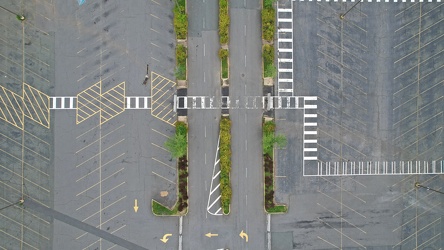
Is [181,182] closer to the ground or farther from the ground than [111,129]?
closer to the ground

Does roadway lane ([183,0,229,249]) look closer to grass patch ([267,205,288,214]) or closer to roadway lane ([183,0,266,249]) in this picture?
roadway lane ([183,0,266,249])

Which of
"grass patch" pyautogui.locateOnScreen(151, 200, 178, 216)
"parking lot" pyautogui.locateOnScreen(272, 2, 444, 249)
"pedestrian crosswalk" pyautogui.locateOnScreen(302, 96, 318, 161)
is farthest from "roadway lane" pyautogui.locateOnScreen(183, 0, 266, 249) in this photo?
"pedestrian crosswalk" pyautogui.locateOnScreen(302, 96, 318, 161)

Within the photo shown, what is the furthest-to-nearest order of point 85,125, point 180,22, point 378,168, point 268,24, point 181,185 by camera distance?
point 378,168, point 268,24, point 85,125, point 181,185, point 180,22

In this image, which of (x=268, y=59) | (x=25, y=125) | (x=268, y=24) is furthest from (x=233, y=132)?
(x=25, y=125)

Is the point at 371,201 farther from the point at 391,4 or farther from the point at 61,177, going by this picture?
the point at 61,177

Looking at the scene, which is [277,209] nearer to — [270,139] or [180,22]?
[270,139]

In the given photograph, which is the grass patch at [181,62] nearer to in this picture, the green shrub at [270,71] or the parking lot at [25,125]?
the green shrub at [270,71]

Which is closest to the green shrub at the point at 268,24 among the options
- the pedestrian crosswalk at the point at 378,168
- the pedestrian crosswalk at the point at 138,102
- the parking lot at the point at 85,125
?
the parking lot at the point at 85,125
